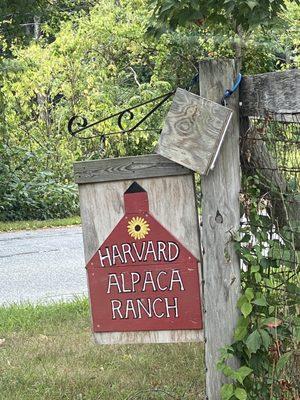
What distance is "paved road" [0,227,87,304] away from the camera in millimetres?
9148

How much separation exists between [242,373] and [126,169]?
3.25ft

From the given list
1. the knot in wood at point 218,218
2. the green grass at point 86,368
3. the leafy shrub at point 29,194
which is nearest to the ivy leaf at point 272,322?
the knot in wood at point 218,218

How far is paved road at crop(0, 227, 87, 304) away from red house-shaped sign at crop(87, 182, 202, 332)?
467 centimetres

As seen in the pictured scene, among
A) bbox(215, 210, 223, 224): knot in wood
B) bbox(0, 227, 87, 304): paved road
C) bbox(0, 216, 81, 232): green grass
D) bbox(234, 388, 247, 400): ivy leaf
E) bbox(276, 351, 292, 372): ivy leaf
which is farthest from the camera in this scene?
bbox(0, 216, 81, 232): green grass

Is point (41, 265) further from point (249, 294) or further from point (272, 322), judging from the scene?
point (272, 322)

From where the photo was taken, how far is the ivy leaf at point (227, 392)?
3496 millimetres

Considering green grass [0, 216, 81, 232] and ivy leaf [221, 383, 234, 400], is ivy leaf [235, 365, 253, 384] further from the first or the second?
green grass [0, 216, 81, 232]

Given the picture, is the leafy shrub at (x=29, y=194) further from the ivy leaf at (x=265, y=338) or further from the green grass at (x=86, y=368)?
the ivy leaf at (x=265, y=338)

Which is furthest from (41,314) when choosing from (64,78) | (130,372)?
(64,78)

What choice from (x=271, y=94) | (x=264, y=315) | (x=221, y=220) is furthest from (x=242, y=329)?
(x=271, y=94)

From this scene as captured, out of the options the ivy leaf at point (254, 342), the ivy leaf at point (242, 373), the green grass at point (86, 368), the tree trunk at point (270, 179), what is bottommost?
the green grass at point (86, 368)

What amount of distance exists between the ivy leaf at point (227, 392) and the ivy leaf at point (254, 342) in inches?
7.7

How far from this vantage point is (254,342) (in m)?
3.43

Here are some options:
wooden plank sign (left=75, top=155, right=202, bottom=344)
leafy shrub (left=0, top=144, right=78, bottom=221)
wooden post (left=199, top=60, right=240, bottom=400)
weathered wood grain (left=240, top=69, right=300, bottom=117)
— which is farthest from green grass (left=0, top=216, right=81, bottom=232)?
weathered wood grain (left=240, top=69, right=300, bottom=117)
